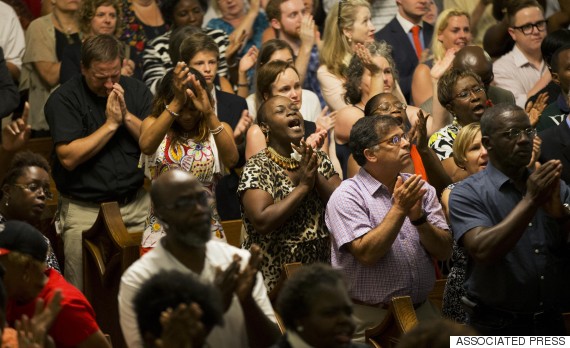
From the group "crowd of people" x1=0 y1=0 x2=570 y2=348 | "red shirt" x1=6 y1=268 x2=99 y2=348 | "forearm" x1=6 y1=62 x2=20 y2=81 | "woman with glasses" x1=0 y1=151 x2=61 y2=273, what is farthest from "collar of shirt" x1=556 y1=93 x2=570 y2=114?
"forearm" x1=6 y1=62 x2=20 y2=81

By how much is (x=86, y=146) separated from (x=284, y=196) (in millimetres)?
1327

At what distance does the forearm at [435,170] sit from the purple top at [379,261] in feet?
2.52

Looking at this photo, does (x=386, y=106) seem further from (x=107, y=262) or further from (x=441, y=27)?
(x=441, y=27)

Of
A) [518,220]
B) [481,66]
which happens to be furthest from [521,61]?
[518,220]

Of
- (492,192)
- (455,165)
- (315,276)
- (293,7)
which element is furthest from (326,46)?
(315,276)

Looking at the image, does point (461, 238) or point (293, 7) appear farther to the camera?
point (293, 7)

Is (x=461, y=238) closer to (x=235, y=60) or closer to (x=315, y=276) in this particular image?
(x=315, y=276)

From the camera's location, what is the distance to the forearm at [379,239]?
17.4 ft

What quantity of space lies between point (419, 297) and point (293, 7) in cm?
352

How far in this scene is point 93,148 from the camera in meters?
6.59

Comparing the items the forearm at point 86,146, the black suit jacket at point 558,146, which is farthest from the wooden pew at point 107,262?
the black suit jacket at point 558,146

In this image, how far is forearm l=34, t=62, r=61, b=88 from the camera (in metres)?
8.06

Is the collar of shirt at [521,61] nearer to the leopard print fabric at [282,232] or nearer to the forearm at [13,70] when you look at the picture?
the leopard print fabric at [282,232]

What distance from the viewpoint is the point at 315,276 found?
13.6ft
